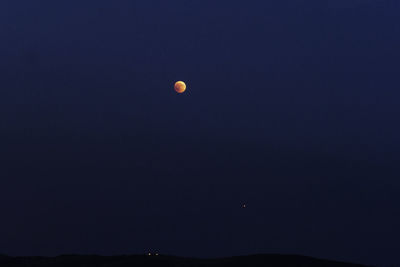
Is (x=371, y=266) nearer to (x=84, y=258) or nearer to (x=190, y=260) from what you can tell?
(x=190, y=260)

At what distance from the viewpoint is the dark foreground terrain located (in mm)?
28391

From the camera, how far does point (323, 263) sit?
28469 mm

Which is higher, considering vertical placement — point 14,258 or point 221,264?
point 14,258

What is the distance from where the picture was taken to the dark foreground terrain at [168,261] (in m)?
28.4

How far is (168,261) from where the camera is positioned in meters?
30.2

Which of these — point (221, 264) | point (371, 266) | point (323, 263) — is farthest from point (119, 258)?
point (371, 266)

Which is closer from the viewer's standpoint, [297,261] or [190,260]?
[297,261]

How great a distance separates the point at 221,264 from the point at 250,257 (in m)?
2.26

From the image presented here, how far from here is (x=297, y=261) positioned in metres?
28.6

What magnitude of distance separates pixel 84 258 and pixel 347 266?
16826 millimetres

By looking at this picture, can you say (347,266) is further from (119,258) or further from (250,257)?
(119,258)

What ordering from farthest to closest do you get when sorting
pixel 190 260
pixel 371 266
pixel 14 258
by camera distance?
1. pixel 14 258
2. pixel 190 260
3. pixel 371 266

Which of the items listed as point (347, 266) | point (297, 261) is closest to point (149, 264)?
point (297, 261)

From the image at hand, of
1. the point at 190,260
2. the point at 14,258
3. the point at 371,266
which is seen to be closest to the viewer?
the point at 371,266
